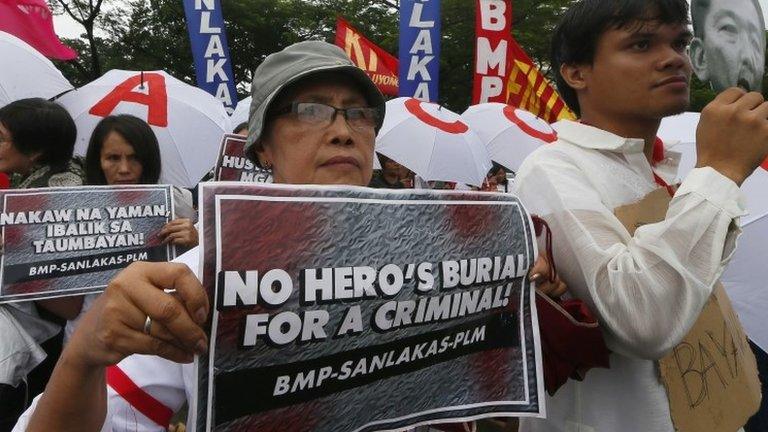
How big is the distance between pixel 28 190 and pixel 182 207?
2.01 feet

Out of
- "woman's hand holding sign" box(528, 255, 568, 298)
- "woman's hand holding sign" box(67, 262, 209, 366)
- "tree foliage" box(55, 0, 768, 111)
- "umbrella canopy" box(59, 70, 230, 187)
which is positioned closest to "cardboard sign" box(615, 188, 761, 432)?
"woman's hand holding sign" box(528, 255, 568, 298)

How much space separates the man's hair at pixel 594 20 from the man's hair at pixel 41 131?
211 cm

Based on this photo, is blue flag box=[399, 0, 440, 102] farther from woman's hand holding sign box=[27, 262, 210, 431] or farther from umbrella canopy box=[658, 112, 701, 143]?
woman's hand holding sign box=[27, 262, 210, 431]

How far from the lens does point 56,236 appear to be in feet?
7.73

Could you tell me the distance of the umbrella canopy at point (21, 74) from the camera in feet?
10.2

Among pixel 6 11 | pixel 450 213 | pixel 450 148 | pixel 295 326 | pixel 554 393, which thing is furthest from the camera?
pixel 450 148

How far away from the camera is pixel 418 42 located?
8602mm

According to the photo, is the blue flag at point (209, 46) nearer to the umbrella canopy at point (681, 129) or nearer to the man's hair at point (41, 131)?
the man's hair at point (41, 131)

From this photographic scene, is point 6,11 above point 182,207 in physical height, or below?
above

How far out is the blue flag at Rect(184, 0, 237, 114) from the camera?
31.0 ft

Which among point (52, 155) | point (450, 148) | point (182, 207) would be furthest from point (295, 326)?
point (450, 148)

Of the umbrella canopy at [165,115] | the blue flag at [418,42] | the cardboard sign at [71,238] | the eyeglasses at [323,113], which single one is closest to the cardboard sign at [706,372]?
the eyeglasses at [323,113]

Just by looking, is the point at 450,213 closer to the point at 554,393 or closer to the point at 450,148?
the point at 554,393

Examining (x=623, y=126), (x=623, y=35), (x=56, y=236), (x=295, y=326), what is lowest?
(x=56, y=236)
